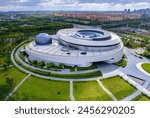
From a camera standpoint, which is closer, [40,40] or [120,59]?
[120,59]

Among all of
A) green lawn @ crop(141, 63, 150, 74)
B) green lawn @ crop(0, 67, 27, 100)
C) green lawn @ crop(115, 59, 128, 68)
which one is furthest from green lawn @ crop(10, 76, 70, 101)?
green lawn @ crop(141, 63, 150, 74)

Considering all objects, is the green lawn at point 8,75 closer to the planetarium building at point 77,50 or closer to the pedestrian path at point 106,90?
the planetarium building at point 77,50

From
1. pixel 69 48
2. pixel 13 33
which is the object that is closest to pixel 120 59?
pixel 69 48

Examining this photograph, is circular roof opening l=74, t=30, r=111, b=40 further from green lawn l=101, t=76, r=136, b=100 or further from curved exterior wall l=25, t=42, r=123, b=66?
green lawn l=101, t=76, r=136, b=100

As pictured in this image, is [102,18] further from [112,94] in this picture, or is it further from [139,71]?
[112,94]

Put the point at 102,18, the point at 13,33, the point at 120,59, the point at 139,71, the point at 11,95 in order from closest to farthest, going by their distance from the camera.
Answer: the point at 11,95 → the point at 139,71 → the point at 120,59 → the point at 13,33 → the point at 102,18

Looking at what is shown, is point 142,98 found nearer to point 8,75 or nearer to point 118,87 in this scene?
point 118,87
